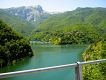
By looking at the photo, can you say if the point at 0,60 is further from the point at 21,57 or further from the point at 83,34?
the point at 83,34

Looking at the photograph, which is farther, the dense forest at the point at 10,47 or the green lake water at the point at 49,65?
the dense forest at the point at 10,47

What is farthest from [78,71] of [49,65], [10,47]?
[10,47]

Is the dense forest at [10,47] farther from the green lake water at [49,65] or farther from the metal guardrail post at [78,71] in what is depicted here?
the metal guardrail post at [78,71]

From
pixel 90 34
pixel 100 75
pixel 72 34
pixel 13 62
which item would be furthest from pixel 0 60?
pixel 90 34

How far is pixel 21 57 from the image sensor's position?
91.2m

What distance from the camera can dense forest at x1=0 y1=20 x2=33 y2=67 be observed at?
82625 mm

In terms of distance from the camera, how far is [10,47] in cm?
9094

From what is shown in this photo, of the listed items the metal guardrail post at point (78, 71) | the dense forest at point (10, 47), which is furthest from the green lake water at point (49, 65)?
the dense forest at point (10, 47)

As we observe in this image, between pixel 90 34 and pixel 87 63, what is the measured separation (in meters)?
171

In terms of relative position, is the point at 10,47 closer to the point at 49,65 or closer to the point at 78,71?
the point at 49,65

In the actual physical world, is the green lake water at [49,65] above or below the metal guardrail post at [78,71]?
below

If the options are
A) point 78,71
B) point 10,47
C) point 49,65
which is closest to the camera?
point 78,71

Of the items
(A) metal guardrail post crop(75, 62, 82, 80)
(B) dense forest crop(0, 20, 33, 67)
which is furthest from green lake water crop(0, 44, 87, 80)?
(B) dense forest crop(0, 20, 33, 67)

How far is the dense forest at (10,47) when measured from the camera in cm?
8262
